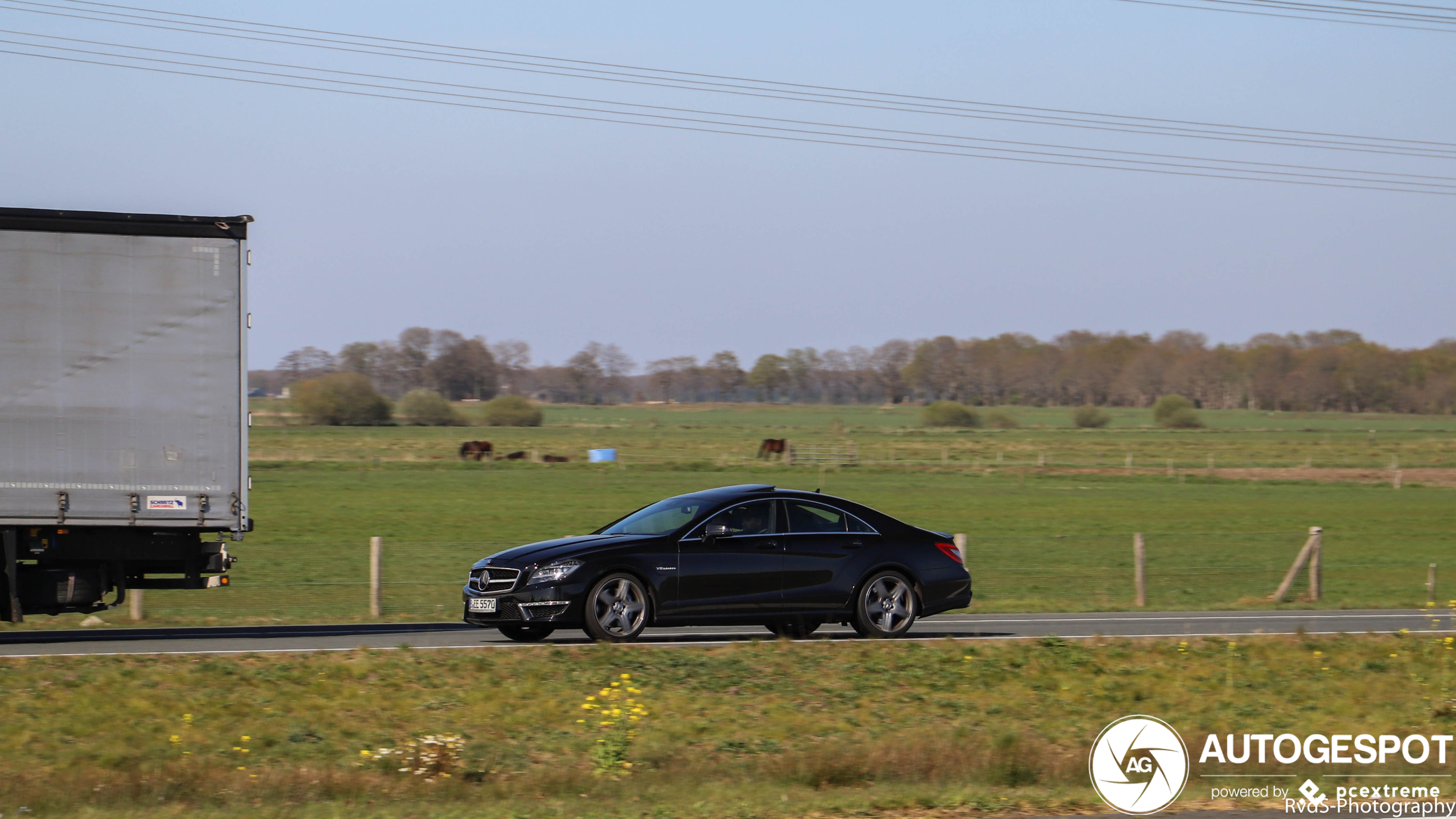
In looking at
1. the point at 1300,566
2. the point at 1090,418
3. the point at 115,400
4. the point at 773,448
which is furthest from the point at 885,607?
the point at 1090,418

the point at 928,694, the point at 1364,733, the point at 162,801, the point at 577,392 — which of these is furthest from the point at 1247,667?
the point at 577,392

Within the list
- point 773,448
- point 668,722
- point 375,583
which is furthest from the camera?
point 773,448

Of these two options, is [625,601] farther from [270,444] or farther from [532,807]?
[270,444]

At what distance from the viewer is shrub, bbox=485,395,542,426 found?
140m

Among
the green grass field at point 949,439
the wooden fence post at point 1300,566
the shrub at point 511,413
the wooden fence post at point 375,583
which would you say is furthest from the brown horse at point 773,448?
the wooden fence post at point 375,583

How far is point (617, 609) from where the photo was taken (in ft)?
42.5

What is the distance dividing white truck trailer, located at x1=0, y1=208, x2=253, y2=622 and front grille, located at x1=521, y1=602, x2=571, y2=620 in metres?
3.51

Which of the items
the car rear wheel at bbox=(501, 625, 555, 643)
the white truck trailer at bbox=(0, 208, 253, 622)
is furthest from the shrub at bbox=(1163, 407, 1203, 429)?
the white truck trailer at bbox=(0, 208, 253, 622)

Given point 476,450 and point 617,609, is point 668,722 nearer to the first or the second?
point 617,609

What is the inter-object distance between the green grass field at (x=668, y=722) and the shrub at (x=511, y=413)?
12857 centimetres

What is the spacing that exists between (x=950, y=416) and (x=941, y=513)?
101 m

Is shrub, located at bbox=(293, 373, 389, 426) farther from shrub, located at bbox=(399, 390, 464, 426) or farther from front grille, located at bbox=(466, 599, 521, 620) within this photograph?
front grille, located at bbox=(466, 599, 521, 620)

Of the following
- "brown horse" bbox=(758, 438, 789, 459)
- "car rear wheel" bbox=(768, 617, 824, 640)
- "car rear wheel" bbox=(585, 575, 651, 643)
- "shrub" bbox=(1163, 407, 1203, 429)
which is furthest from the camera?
"shrub" bbox=(1163, 407, 1203, 429)

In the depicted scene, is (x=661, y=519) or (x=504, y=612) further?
(x=661, y=519)
